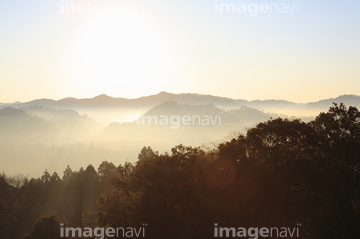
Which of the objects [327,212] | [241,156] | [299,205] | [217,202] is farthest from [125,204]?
[327,212]

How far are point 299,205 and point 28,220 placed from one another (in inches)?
1974

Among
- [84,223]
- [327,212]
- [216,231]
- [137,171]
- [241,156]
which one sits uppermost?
[241,156]

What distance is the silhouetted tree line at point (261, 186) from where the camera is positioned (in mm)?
23047

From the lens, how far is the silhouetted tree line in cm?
2305

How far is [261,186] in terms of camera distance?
2344 centimetres

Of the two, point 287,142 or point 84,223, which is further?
point 84,223

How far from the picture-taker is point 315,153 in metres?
25.1

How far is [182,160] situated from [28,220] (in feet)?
129

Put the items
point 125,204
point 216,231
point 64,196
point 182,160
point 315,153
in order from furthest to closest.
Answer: point 64,196, point 182,160, point 125,204, point 315,153, point 216,231

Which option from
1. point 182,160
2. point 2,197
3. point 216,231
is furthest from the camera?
point 2,197

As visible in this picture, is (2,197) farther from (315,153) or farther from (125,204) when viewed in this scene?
(315,153)

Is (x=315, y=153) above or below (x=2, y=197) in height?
above

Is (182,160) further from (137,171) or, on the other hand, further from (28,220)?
(28,220)

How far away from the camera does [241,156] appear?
2608 cm
